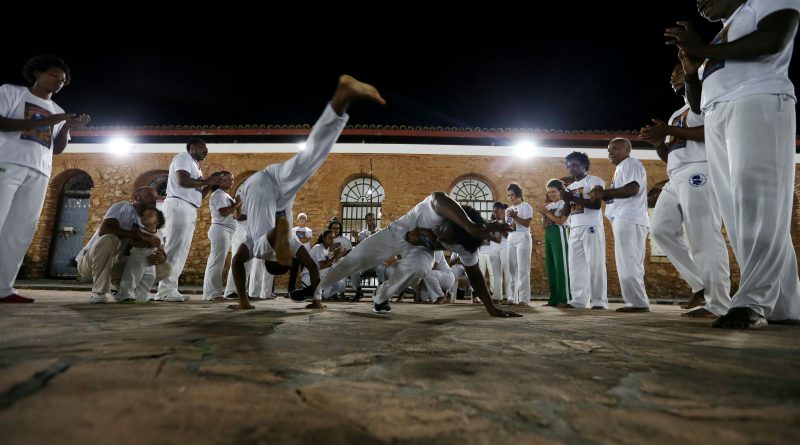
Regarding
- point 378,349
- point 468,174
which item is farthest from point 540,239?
point 378,349

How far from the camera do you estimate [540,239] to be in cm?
1080

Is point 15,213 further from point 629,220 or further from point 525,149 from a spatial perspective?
point 525,149

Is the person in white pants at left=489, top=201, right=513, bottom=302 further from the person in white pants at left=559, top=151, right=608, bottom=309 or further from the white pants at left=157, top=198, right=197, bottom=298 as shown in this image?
the white pants at left=157, top=198, right=197, bottom=298

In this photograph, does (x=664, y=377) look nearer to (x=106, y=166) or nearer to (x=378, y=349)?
(x=378, y=349)

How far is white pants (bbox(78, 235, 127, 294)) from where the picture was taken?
3.49 meters

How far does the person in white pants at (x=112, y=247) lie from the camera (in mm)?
3508

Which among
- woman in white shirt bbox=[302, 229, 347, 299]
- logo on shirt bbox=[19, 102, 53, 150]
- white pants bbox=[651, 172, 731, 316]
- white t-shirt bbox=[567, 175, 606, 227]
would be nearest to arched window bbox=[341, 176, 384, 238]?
woman in white shirt bbox=[302, 229, 347, 299]

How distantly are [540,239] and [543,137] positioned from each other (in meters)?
2.97

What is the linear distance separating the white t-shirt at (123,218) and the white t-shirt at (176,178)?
641 millimetres

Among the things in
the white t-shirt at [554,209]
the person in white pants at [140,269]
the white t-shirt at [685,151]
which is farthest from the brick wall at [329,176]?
the white t-shirt at [685,151]

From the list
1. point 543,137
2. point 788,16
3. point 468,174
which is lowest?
point 788,16

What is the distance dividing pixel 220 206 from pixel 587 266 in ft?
15.0

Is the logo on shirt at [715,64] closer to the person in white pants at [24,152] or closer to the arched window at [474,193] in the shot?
the person in white pants at [24,152]

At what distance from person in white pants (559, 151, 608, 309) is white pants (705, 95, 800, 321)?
2.15 m
